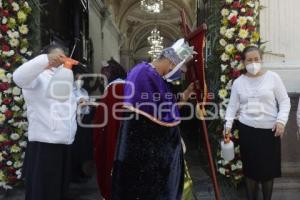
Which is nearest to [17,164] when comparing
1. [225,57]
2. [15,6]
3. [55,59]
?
[15,6]

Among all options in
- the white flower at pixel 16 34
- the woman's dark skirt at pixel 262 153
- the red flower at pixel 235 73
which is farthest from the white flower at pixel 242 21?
the white flower at pixel 16 34

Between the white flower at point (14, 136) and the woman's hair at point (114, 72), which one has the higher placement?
the woman's hair at point (114, 72)

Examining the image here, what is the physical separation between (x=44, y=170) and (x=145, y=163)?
1.01 meters

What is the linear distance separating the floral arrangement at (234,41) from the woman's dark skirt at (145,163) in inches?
67.2

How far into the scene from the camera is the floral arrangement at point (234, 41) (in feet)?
15.4

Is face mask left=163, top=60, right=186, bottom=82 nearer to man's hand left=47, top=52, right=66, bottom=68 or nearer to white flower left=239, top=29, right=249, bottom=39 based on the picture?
man's hand left=47, top=52, right=66, bottom=68

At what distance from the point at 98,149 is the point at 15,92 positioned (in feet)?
4.52

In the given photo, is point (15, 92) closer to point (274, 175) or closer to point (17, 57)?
point (17, 57)

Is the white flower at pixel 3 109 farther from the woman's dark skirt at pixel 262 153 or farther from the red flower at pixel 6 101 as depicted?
the woman's dark skirt at pixel 262 153

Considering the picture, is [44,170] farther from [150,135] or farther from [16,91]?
[16,91]

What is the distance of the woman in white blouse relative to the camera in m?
3.89

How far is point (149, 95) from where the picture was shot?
3088 millimetres

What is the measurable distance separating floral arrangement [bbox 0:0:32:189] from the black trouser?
1.19m

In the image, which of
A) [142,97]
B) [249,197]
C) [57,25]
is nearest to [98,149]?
[142,97]
